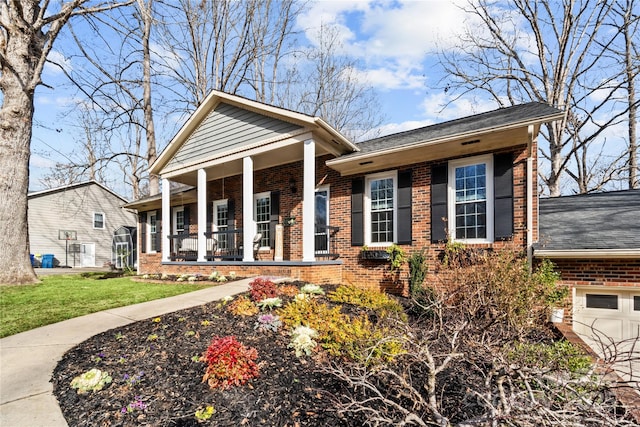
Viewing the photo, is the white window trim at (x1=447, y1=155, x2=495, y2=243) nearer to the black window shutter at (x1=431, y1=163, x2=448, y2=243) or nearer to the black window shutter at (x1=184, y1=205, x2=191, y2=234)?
the black window shutter at (x1=431, y1=163, x2=448, y2=243)

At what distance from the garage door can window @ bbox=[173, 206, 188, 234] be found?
13.4 metres

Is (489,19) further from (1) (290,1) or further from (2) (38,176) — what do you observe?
(2) (38,176)

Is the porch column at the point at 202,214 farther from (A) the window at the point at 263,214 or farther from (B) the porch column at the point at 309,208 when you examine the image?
Result: (B) the porch column at the point at 309,208

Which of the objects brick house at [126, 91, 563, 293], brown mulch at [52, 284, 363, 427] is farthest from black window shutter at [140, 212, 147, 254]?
brown mulch at [52, 284, 363, 427]

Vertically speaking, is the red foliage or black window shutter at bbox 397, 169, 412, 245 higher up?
black window shutter at bbox 397, 169, 412, 245

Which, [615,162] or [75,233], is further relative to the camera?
[75,233]

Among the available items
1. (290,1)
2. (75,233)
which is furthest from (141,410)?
(75,233)

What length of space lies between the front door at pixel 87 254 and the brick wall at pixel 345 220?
16443 millimetres

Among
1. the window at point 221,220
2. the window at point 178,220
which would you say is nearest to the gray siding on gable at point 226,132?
the window at point 221,220

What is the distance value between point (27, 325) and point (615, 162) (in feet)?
68.2

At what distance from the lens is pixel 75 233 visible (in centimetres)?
2372

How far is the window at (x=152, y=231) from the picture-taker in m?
15.1

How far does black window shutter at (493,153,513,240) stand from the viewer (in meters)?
6.81

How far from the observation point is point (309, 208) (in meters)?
8.23
